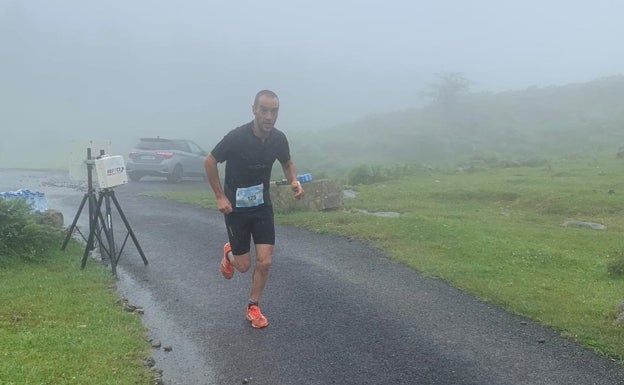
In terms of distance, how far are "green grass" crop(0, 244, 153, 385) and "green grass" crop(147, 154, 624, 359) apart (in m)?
4.30

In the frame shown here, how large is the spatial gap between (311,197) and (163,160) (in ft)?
38.0

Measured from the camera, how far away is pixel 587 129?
42.6 metres

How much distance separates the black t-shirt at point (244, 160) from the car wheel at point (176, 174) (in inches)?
739

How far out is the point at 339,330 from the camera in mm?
6359

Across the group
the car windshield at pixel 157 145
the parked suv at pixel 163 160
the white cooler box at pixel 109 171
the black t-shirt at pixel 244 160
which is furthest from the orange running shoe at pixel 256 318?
the car windshield at pixel 157 145

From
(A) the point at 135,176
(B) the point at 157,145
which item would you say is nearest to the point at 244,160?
(B) the point at 157,145

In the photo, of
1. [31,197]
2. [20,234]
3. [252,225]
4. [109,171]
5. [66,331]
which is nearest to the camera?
[66,331]

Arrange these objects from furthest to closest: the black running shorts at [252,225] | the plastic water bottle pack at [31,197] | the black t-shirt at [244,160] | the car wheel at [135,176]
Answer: the car wheel at [135,176] → the plastic water bottle pack at [31,197] → the black running shorts at [252,225] → the black t-shirt at [244,160]

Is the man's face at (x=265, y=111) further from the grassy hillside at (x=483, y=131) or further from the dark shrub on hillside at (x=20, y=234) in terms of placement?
the grassy hillside at (x=483, y=131)

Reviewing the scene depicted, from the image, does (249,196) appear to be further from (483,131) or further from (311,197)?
(483,131)

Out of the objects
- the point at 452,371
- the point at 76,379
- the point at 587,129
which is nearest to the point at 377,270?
the point at 452,371

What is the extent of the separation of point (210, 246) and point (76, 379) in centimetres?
613

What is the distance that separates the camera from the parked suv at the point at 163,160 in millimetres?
24484

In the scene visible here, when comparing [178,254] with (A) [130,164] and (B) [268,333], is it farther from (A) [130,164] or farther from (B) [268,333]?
(A) [130,164]
